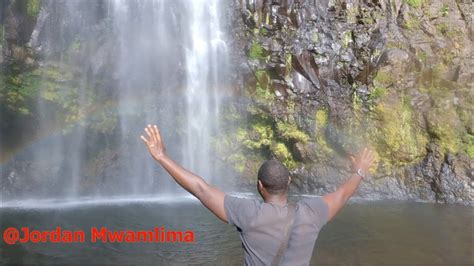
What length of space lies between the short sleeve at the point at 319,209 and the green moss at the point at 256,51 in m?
13.9

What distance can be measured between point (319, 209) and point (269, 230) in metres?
0.33

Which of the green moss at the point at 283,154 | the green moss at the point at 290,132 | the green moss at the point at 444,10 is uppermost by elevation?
the green moss at the point at 444,10

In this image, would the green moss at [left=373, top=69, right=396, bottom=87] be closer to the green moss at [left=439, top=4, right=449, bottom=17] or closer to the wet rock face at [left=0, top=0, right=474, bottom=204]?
the wet rock face at [left=0, top=0, right=474, bottom=204]

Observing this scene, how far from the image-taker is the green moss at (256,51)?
632 inches

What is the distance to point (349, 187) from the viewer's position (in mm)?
2662

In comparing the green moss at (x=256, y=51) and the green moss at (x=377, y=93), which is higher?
the green moss at (x=256, y=51)

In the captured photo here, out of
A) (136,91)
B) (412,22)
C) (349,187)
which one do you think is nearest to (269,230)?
(349,187)

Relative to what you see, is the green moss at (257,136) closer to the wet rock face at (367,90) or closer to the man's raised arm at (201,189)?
the wet rock face at (367,90)

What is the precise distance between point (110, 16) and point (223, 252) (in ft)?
41.0

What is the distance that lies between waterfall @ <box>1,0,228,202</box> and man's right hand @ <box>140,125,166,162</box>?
48.0 feet

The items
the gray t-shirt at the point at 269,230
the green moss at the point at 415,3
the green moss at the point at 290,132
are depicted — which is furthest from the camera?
the green moss at the point at 290,132

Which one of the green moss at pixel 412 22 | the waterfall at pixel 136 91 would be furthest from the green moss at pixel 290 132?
the green moss at pixel 412 22

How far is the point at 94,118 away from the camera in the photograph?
17.5 m

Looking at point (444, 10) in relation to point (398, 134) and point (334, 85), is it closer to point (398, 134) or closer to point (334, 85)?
point (334, 85)
